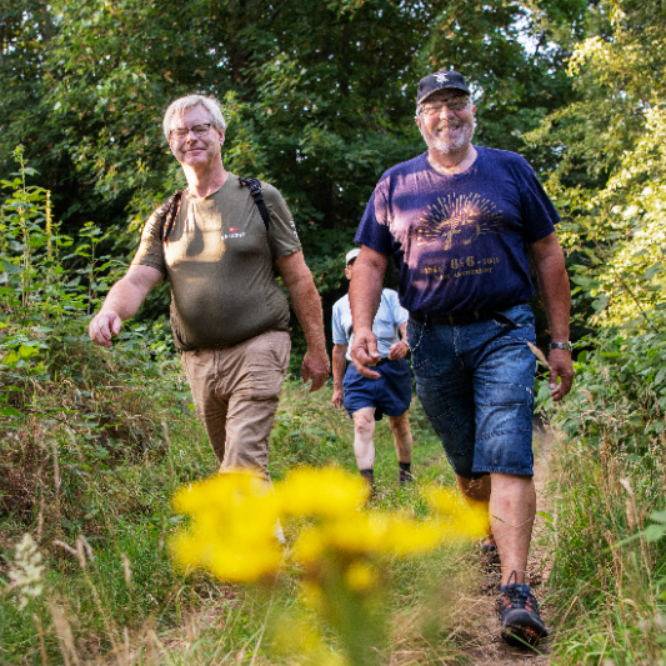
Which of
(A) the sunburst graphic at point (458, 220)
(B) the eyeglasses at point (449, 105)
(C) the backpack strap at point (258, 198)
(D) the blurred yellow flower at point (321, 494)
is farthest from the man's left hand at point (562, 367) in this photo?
(D) the blurred yellow flower at point (321, 494)

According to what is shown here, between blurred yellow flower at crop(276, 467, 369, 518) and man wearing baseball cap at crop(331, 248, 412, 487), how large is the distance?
14.8 feet

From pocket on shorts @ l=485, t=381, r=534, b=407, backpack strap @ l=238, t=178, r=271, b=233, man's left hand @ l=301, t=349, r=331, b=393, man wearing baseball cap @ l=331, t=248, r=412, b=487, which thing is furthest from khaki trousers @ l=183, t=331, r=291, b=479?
man wearing baseball cap @ l=331, t=248, r=412, b=487

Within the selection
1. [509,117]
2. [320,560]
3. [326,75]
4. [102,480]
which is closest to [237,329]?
[102,480]

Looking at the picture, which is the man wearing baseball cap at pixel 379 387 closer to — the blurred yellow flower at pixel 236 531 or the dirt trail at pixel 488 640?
the dirt trail at pixel 488 640

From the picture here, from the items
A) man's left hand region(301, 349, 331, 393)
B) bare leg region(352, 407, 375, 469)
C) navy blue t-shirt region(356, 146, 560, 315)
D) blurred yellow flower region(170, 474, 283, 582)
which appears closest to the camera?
blurred yellow flower region(170, 474, 283, 582)

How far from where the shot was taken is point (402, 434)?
572 cm

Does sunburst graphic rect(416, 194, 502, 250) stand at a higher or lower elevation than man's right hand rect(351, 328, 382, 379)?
higher

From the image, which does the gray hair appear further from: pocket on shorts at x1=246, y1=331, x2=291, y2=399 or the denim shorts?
the denim shorts

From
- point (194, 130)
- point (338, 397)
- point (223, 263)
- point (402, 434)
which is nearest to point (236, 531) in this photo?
point (223, 263)

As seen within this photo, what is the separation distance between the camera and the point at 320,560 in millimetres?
768

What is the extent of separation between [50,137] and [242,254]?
12669 mm

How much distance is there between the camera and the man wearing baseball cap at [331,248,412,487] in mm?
5406

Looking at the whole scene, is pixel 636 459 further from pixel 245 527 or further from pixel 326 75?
pixel 326 75

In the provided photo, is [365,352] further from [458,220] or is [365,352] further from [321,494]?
[321,494]
